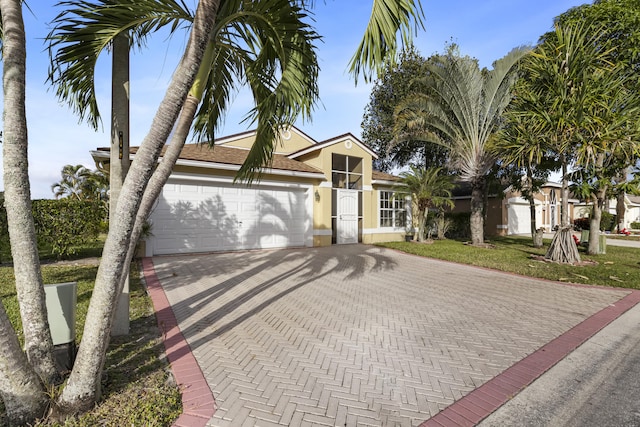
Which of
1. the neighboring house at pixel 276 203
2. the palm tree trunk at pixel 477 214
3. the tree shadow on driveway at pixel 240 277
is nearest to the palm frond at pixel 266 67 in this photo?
the tree shadow on driveway at pixel 240 277

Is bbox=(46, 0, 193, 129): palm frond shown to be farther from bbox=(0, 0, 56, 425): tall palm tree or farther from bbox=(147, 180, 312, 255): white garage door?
bbox=(147, 180, 312, 255): white garage door

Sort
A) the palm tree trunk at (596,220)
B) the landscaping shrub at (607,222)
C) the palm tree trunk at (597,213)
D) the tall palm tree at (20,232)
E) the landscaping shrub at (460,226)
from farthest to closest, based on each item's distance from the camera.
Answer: the landscaping shrub at (607,222) → the landscaping shrub at (460,226) → the palm tree trunk at (596,220) → the palm tree trunk at (597,213) → the tall palm tree at (20,232)

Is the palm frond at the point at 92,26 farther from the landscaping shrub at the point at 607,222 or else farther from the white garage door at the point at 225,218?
the landscaping shrub at the point at 607,222

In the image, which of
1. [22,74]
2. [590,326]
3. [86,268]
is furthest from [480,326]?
[86,268]

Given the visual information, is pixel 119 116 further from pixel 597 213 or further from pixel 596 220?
pixel 596 220

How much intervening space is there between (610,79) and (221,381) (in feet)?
43.2

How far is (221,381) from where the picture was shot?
3109 mm

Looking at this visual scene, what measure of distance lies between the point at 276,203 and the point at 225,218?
7.40 feet

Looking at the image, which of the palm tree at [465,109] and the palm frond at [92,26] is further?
the palm tree at [465,109]

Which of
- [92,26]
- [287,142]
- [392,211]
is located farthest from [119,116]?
[287,142]

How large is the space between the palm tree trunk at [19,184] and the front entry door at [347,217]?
12.6 meters

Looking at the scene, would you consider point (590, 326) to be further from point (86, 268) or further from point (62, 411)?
point (86, 268)

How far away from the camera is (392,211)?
17047 mm

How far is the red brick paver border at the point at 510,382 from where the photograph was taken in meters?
2.62
